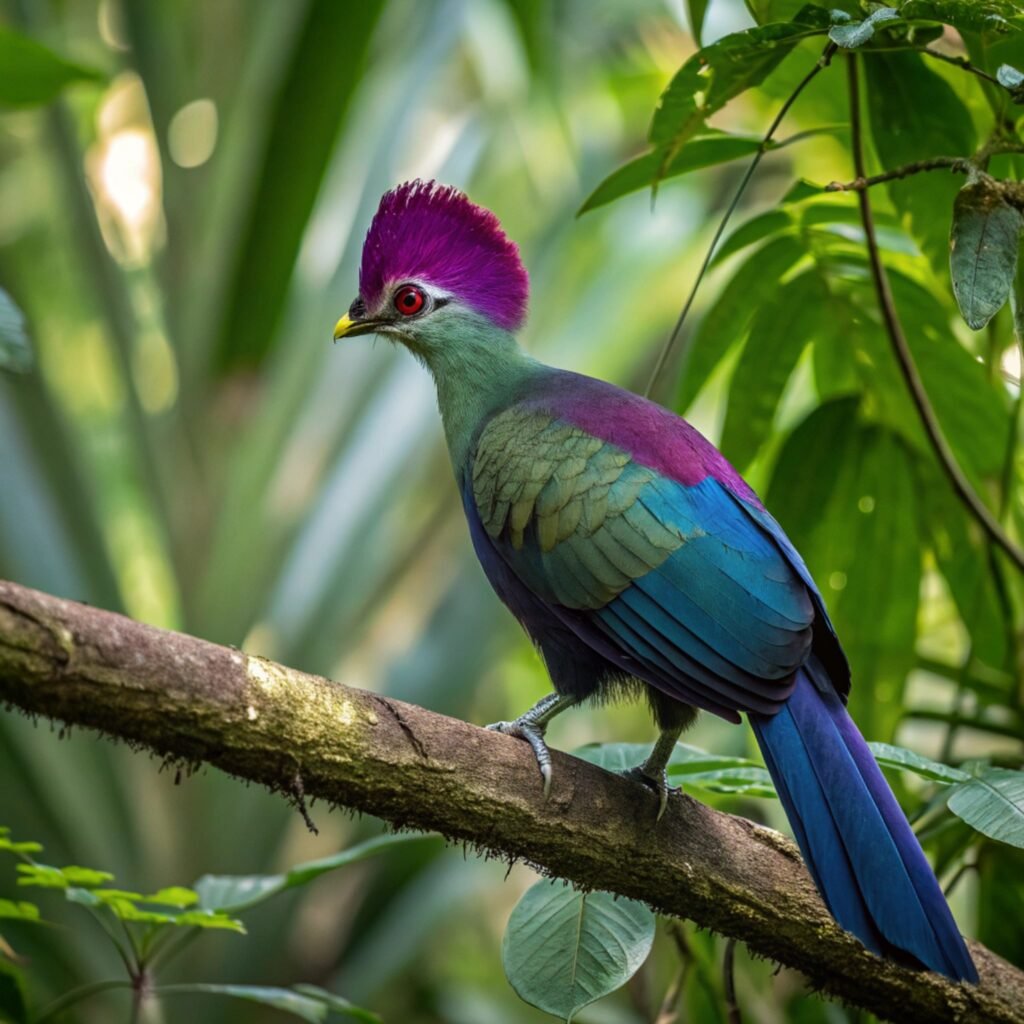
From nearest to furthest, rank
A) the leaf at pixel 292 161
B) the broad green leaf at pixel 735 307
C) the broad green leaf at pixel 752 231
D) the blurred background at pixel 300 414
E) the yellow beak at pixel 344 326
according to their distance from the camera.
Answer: the broad green leaf at pixel 752 231, the broad green leaf at pixel 735 307, the yellow beak at pixel 344 326, the blurred background at pixel 300 414, the leaf at pixel 292 161

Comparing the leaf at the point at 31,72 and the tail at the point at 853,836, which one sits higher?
the leaf at the point at 31,72

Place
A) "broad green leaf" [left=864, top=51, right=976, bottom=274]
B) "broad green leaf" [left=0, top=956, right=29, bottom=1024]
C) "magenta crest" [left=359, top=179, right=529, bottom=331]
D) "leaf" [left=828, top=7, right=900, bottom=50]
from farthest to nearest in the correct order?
"magenta crest" [left=359, top=179, right=529, bottom=331] < "broad green leaf" [left=864, top=51, right=976, bottom=274] < "broad green leaf" [left=0, top=956, right=29, bottom=1024] < "leaf" [left=828, top=7, right=900, bottom=50]

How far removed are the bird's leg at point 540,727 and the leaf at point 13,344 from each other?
98 centimetres

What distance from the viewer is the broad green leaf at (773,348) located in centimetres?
266

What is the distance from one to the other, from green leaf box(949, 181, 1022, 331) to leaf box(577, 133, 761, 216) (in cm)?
59

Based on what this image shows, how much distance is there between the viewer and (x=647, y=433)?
2.42 metres

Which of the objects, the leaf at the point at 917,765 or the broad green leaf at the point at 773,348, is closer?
the leaf at the point at 917,765

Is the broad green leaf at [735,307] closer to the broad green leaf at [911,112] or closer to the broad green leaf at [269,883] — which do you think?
the broad green leaf at [911,112]

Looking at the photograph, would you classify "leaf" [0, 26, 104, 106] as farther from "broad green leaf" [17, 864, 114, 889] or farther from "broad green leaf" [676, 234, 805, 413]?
"broad green leaf" [17, 864, 114, 889]

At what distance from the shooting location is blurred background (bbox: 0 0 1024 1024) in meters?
4.11

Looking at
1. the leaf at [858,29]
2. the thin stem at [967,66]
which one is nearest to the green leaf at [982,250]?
the thin stem at [967,66]

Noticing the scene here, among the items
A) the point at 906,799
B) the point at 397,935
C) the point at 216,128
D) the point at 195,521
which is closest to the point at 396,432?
the point at 195,521

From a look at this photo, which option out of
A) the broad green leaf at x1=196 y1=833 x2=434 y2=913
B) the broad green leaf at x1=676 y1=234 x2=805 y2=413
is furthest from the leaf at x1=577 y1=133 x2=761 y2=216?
the broad green leaf at x1=196 y1=833 x2=434 y2=913

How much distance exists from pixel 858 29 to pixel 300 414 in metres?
3.20
